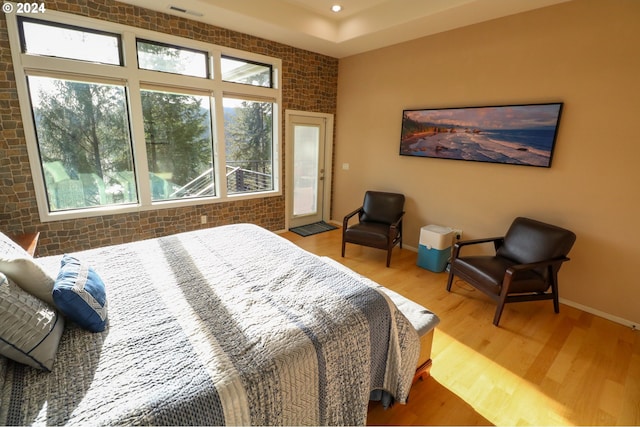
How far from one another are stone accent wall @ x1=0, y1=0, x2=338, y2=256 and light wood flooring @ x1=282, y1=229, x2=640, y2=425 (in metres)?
2.60

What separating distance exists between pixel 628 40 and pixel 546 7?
75cm

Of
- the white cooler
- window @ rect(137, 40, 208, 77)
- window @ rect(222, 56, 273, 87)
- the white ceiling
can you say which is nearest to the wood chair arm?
the white cooler

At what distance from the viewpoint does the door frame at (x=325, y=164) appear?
4.53 metres

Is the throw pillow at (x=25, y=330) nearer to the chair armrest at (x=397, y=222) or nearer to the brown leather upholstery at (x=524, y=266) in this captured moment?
the brown leather upholstery at (x=524, y=266)

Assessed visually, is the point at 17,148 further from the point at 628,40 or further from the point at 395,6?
the point at 628,40

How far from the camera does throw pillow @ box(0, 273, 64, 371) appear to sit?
102 cm

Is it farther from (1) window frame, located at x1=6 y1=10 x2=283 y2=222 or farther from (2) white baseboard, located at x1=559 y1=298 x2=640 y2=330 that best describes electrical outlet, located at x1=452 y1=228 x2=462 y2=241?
(1) window frame, located at x1=6 y1=10 x2=283 y2=222

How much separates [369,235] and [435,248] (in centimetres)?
78

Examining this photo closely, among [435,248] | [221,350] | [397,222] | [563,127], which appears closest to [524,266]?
[435,248]

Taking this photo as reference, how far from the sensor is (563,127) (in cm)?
279

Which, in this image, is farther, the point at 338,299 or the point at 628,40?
the point at 628,40

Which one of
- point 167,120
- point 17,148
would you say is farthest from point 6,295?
point 167,120

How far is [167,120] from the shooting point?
3504 mm

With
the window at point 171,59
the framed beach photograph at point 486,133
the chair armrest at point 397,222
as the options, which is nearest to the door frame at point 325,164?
the window at point 171,59
